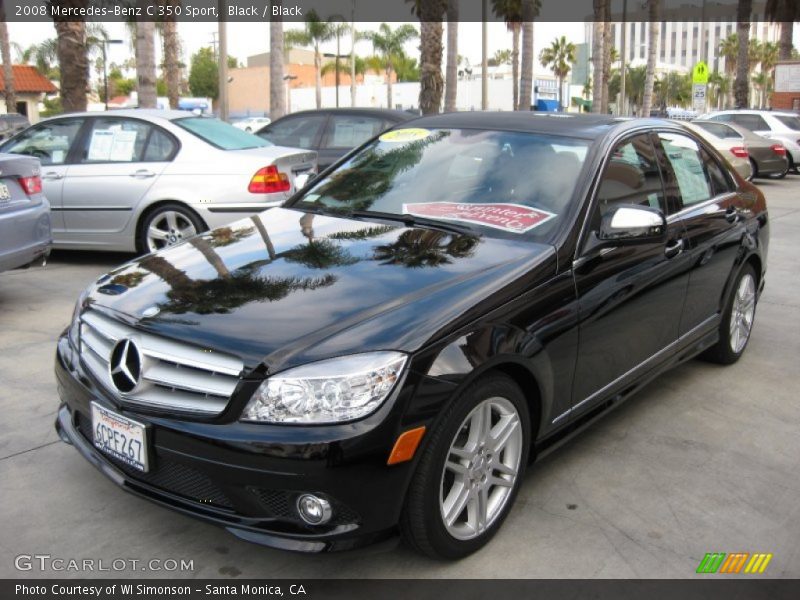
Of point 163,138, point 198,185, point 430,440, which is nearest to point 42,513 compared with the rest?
point 430,440

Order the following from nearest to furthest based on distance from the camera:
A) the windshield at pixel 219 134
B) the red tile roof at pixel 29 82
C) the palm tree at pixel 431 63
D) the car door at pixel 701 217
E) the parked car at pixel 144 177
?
the car door at pixel 701 217 → the parked car at pixel 144 177 → the windshield at pixel 219 134 → the palm tree at pixel 431 63 → the red tile roof at pixel 29 82

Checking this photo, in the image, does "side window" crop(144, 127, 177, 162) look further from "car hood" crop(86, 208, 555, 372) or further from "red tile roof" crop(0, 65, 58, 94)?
"red tile roof" crop(0, 65, 58, 94)

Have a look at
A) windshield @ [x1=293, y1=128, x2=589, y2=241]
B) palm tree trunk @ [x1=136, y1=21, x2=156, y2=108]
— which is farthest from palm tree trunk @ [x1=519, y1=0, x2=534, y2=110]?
windshield @ [x1=293, y1=128, x2=589, y2=241]

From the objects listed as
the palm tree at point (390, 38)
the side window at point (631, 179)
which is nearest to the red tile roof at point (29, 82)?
the palm tree at point (390, 38)

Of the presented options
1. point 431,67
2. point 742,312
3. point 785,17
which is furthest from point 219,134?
point 785,17

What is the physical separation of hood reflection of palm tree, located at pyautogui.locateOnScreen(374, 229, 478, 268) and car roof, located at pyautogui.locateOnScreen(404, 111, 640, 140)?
0.86 metres

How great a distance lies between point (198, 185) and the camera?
738 centimetres

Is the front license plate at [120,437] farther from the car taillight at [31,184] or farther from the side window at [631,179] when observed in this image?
the car taillight at [31,184]

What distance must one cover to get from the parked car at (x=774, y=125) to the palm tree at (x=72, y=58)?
1401 cm

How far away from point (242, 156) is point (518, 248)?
15.8ft

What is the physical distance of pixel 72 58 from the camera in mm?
12969

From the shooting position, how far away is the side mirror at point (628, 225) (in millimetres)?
3465

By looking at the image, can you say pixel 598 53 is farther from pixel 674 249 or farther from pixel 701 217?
pixel 674 249

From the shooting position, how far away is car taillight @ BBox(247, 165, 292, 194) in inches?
292
